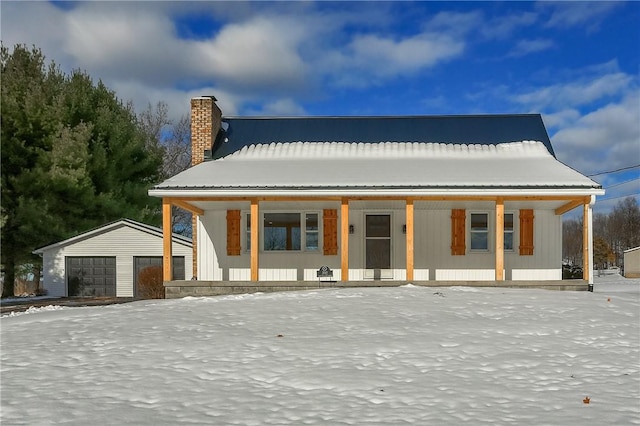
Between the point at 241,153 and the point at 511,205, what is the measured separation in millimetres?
9164

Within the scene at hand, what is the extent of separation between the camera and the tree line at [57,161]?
26812 mm

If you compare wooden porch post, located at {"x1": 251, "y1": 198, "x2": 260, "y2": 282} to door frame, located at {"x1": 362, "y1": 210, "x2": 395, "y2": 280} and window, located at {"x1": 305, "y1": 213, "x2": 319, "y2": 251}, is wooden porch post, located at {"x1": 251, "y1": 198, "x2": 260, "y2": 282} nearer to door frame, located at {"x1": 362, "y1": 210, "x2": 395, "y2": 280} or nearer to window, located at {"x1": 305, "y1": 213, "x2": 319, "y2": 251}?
window, located at {"x1": 305, "y1": 213, "x2": 319, "y2": 251}

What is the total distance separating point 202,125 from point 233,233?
401cm

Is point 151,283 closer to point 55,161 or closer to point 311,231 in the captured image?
point 311,231

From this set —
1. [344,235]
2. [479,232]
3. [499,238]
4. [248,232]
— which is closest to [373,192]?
[344,235]

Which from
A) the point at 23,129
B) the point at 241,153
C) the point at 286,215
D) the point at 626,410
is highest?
the point at 23,129

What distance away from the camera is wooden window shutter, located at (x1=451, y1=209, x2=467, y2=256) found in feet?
59.3

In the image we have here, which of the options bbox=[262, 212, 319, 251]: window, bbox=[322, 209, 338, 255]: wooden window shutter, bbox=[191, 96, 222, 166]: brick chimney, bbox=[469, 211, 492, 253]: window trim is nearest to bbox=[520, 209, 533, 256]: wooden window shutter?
→ bbox=[469, 211, 492, 253]: window trim

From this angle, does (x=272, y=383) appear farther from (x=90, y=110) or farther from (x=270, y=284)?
(x=90, y=110)

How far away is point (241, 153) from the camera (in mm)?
20141

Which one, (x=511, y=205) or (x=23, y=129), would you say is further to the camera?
(x=23, y=129)

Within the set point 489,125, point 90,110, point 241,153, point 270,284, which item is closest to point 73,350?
point 270,284

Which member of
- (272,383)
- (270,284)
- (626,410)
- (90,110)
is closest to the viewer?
(626,410)

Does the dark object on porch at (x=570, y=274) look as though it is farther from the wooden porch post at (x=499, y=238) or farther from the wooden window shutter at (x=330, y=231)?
the wooden window shutter at (x=330, y=231)
